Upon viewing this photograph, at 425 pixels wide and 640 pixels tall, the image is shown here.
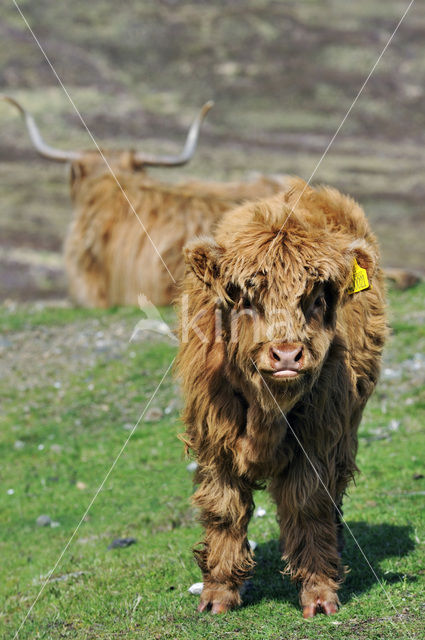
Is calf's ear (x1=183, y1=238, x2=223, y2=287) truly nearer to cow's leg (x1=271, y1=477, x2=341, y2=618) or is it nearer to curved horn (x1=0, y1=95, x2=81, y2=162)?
cow's leg (x1=271, y1=477, x2=341, y2=618)

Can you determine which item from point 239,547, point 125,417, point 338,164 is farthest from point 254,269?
point 338,164

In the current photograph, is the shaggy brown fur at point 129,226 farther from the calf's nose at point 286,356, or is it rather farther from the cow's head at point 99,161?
the calf's nose at point 286,356

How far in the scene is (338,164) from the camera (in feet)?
109

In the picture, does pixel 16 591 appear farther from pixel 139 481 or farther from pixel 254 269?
pixel 254 269

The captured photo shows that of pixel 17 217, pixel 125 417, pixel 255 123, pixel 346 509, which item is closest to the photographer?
pixel 346 509

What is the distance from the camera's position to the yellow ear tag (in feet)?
15.6

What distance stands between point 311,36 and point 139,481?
141 feet

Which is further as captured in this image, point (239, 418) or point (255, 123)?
point (255, 123)

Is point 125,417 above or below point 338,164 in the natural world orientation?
above

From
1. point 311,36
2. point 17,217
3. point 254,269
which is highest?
point 254,269

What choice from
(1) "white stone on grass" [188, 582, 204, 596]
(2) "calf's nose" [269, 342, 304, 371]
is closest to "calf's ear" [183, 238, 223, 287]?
(2) "calf's nose" [269, 342, 304, 371]

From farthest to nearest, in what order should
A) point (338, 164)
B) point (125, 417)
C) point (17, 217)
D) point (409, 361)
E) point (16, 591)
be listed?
1. point (338, 164)
2. point (17, 217)
3. point (409, 361)
4. point (125, 417)
5. point (16, 591)

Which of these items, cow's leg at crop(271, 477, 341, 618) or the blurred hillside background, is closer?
cow's leg at crop(271, 477, 341, 618)

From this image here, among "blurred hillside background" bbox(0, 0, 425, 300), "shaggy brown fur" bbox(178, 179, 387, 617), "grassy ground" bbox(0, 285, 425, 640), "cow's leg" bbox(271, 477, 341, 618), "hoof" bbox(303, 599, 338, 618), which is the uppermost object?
"shaggy brown fur" bbox(178, 179, 387, 617)
